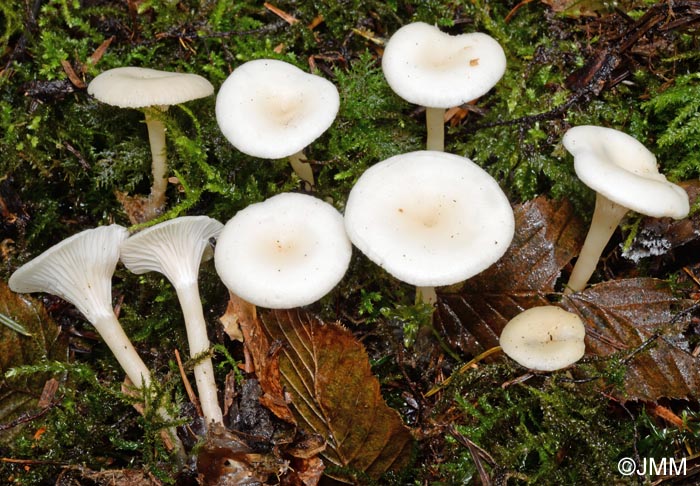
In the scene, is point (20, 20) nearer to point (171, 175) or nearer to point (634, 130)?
point (171, 175)

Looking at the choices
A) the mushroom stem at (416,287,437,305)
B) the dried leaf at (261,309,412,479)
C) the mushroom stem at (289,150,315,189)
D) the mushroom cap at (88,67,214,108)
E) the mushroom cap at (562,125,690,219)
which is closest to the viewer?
the mushroom cap at (562,125,690,219)

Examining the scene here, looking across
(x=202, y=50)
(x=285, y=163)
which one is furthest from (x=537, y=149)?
(x=202, y=50)

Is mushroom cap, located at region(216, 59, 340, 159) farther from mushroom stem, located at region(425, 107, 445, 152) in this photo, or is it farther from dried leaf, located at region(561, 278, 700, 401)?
dried leaf, located at region(561, 278, 700, 401)

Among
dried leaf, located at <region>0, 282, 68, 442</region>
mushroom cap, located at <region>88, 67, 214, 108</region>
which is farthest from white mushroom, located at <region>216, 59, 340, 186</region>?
dried leaf, located at <region>0, 282, 68, 442</region>

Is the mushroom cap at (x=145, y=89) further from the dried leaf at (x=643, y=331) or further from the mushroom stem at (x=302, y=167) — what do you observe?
the dried leaf at (x=643, y=331)

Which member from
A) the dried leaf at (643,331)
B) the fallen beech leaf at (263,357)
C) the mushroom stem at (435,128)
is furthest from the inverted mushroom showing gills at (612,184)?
the fallen beech leaf at (263,357)

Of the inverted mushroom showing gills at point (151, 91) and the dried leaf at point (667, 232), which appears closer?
the inverted mushroom showing gills at point (151, 91)

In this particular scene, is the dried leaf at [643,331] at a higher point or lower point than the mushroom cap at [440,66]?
lower
